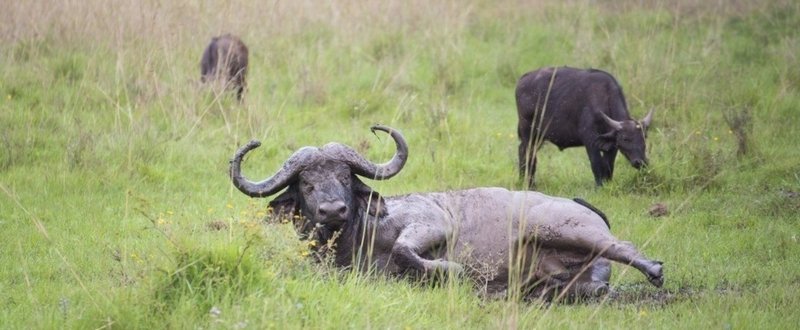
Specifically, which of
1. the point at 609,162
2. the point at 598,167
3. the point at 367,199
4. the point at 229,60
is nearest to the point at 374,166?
the point at 367,199

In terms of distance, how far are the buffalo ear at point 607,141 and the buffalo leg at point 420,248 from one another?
4325 millimetres

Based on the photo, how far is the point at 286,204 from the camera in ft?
25.7

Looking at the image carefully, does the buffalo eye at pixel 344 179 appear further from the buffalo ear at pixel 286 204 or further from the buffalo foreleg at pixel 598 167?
the buffalo foreleg at pixel 598 167

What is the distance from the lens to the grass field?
6625 mm

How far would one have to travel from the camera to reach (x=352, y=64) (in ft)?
54.2

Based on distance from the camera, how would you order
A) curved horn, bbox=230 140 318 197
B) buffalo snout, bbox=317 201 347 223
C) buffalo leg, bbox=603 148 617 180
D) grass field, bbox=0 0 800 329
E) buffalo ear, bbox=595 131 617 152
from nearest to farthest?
grass field, bbox=0 0 800 329, buffalo snout, bbox=317 201 347 223, curved horn, bbox=230 140 318 197, buffalo ear, bbox=595 131 617 152, buffalo leg, bbox=603 148 617 180

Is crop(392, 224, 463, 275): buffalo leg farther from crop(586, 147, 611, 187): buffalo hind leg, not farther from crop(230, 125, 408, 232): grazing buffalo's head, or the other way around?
crop(586, 147, 611, 187): buffalo hind leg

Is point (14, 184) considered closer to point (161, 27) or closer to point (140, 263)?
point (161, 27)

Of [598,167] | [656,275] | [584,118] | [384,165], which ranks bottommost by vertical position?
[598,167]

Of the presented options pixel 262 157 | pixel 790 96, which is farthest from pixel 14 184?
pixel 790 96

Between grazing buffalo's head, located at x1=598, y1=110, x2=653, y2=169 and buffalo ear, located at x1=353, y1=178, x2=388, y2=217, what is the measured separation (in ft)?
14.4

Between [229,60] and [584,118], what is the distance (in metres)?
4.45

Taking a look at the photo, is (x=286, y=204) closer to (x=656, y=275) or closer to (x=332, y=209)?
(x=332, y=209)

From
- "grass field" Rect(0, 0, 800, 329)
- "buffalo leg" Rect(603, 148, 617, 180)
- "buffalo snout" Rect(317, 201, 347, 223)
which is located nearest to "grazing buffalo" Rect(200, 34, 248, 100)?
"grass field" Rect(0, 0, 800, 329)
